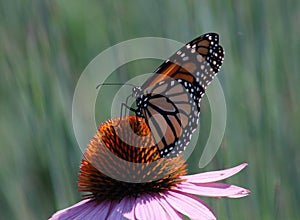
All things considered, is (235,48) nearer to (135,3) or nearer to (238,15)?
(238,15)

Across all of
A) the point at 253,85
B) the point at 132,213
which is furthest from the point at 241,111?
the point at 132,213

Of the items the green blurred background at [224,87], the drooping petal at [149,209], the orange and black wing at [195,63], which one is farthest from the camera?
the green blurred background at [224,87]

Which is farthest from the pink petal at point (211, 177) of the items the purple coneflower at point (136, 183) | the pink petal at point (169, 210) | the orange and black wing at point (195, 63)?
the orange and black wing at point (195, 63)

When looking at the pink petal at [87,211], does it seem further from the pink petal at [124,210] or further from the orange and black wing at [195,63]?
the orange and black wing at [195,63]

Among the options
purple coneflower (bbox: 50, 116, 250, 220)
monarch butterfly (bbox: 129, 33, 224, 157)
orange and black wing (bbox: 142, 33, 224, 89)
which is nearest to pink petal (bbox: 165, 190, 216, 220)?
purple coneflower (bbox: 50, 116, 250, 220)

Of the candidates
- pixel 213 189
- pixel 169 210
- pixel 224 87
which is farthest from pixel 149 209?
pixel 224 87

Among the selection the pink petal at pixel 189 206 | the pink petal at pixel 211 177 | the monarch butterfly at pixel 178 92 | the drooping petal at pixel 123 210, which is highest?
the monarch butterfly at pixel 178 92

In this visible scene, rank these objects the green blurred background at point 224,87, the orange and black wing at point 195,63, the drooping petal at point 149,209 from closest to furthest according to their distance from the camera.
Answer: the drooping petal at point 149,209, the orange and black wing at point 195,63, the green blurred background at point 224,87
